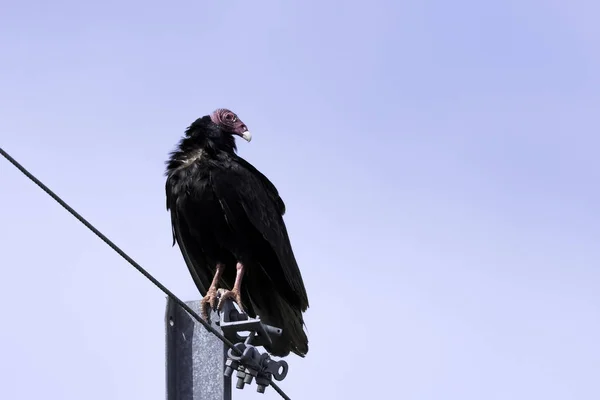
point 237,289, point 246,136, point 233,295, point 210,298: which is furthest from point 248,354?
point 246,136

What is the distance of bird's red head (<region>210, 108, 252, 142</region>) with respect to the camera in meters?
6.54

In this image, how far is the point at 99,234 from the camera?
345 cm

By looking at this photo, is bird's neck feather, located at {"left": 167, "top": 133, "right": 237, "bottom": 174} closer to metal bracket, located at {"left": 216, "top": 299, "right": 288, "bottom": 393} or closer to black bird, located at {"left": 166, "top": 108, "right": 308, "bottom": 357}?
black bird, located at {"left": 166, "top": 108, "right": 308, "bottom": 357}

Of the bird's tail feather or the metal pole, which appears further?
the bird's tail feather

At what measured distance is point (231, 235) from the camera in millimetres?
6039

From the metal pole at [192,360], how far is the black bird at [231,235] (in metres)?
1.92

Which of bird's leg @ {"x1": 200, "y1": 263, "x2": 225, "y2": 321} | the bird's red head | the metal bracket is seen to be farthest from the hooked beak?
the metal bracket

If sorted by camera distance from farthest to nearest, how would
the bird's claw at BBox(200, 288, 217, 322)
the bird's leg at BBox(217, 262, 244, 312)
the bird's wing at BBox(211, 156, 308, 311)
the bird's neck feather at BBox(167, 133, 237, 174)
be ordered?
the bird's neck feather at BBox(167, 133, 237, 174)
the bird's wing at BBox(211, 156, 308, 311)
the bird's leg at BBox(217, 262, 244, 312)
the bird's claw at BBox(200, 288, 217, 322)

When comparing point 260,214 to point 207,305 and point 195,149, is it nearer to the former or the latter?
point 195,149

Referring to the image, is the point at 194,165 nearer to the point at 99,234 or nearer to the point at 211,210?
the point at 211,210

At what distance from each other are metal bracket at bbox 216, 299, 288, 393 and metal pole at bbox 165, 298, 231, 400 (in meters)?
0.05

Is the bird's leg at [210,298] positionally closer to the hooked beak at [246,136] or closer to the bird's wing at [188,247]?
the bird's wing at [188,247]

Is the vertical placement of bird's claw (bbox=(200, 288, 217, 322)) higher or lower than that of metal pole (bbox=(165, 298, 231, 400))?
higher

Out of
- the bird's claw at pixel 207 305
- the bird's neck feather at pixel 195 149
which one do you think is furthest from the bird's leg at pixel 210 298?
the bird's neck feather at pixel 195 149
